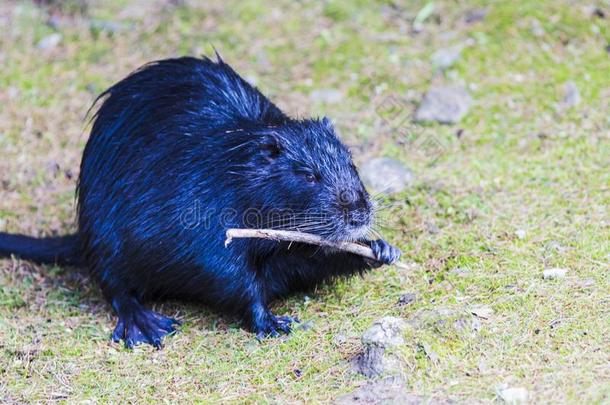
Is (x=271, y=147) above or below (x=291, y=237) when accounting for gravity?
above

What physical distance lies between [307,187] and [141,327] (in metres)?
1.19

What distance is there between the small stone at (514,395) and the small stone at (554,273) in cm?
102

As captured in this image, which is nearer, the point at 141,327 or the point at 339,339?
the point at 339,339

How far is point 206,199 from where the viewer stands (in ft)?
14.3

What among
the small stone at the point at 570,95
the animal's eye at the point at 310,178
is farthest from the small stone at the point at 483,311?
the small stone at the point at 570,95

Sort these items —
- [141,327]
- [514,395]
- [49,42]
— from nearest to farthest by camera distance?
[514,395]
[141,327]
[49,42]

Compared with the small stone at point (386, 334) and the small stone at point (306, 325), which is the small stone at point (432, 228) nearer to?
the small stone at point (306, 325)

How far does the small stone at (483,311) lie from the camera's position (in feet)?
13.2

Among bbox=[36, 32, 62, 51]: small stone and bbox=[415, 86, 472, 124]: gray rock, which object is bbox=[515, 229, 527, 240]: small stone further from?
bbox=[36, 32, 62, 51]: small stone

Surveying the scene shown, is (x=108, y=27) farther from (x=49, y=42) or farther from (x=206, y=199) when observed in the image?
(x=206, y=199)

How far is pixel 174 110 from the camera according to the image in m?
4.73

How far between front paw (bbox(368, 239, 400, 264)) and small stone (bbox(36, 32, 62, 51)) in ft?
14.1

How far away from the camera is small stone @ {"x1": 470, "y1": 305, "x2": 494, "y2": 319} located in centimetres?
403

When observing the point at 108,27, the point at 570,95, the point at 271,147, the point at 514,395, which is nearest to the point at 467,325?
the point at 514,395
